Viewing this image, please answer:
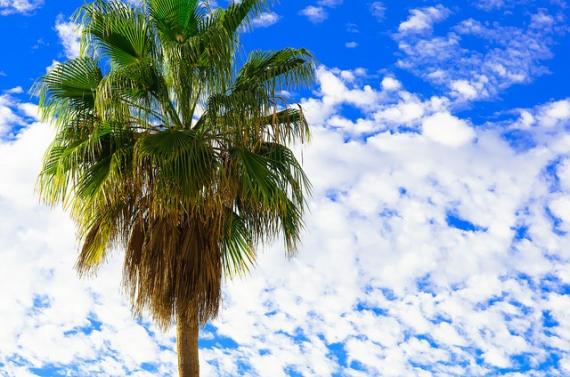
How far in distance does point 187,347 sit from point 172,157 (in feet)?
9.19

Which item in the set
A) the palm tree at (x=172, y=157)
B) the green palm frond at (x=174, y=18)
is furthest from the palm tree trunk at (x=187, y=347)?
the green palm frond at (x=174, y=18)

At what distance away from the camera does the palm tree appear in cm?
1273

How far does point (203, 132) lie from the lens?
520 inches

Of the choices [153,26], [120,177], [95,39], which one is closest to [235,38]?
[153,26]

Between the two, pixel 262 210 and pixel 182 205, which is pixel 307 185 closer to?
pixel 262 210

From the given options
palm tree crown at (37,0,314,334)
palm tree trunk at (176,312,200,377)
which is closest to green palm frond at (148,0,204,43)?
palm tree crown at (37,0,314,334)

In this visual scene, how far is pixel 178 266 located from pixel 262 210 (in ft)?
4.83

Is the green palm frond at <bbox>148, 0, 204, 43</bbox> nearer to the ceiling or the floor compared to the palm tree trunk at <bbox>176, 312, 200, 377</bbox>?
nearer to the ceiling

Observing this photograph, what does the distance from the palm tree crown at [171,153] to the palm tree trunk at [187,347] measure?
0.84 ft

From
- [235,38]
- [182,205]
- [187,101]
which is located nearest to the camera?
[182,205]

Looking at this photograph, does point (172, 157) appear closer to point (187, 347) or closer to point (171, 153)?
point (171, 153)

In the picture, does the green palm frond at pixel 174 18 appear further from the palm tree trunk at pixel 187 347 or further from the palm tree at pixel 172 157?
the palm tree trunk at pixel 187 347

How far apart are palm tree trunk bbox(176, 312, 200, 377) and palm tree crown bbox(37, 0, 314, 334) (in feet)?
0.84

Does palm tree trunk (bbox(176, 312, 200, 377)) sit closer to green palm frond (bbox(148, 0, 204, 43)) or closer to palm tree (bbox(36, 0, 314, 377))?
palm tree (bbox(36, 0, 314, 377))
